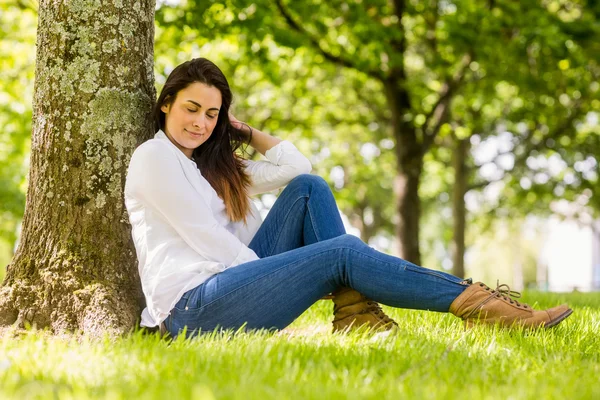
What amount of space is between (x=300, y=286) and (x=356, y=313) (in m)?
0.40

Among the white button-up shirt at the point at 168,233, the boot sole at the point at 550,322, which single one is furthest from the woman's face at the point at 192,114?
the boot sole at the point at 550,322

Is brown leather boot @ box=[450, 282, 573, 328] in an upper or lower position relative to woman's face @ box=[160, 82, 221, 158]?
lower

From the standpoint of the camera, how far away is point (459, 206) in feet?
48.0

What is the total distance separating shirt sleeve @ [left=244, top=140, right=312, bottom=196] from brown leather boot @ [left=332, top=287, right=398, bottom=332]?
95cm

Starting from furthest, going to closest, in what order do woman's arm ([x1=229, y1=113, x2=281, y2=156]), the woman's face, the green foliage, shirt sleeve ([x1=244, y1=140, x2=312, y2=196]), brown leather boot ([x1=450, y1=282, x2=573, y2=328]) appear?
the green foliage, woman's arm ([x1=229, y1=113, x2=281, y2=156]), shirt sleeve ([x1=244, y1=140, x2=312, y2=196]), the woman's face, brown leather boot ([x1=450, y1=282, x2=573, y2=328])

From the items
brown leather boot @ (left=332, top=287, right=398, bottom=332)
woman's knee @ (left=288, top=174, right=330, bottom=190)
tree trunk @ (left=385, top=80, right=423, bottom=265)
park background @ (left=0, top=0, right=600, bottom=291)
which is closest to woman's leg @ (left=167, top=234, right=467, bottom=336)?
brown leather boot @ (left=332, top=287, right=398, bottom=332)

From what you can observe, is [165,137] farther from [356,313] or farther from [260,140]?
[356,313]

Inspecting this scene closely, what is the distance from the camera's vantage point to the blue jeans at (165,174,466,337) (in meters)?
3.27

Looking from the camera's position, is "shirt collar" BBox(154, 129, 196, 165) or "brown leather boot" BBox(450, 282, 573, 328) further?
"shirt collar" BBox(154, 129, 196, 165)

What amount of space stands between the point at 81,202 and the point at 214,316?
3.49 feet

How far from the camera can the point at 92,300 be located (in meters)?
3.46

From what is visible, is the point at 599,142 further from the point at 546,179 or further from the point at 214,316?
the point at 214,316

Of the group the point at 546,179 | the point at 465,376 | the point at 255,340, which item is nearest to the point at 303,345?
the point at 255,340

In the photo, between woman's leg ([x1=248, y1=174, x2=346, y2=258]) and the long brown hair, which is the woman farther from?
woman's leg ([x1=248, y1=174, x2=346, y2=258])
